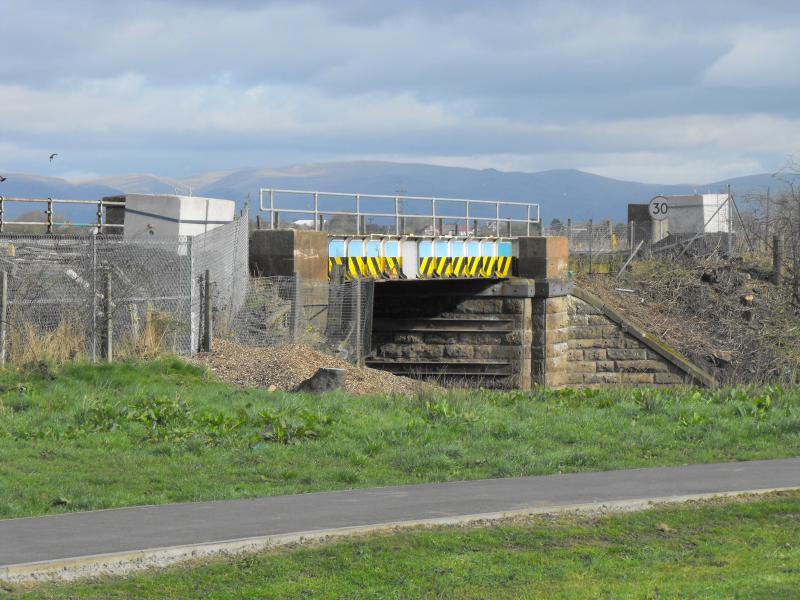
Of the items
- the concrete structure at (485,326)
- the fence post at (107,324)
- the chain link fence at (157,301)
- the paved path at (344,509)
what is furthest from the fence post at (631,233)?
the paved path at (344,509)

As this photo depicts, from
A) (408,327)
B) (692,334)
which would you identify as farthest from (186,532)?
(692,334)

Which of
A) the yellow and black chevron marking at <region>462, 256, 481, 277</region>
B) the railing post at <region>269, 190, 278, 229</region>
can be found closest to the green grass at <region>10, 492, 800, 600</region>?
the railing post at <region>269, 190, 278, 229</region>

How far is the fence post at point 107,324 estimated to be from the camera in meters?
19.5

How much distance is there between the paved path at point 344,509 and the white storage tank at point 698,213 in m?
40.0

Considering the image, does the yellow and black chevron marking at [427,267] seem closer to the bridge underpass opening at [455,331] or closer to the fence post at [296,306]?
the bridge underpass opening at [455,331]

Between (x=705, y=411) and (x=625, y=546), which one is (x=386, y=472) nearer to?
(x=625, y=546)

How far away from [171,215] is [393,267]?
7.21 metres

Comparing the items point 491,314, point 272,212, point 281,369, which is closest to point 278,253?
point 272,212

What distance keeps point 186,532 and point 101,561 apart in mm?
1094

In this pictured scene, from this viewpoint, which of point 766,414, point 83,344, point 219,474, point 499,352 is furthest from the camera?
point 499,352

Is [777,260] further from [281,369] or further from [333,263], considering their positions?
[281,369]

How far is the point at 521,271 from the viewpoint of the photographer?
125 ft

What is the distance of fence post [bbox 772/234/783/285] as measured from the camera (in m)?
43.2

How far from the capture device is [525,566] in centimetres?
831
